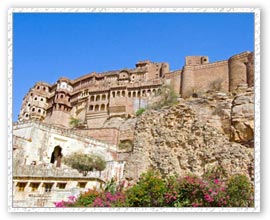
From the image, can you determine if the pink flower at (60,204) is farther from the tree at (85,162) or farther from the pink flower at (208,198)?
the tree at (85,162)

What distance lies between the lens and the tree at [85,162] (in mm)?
12430

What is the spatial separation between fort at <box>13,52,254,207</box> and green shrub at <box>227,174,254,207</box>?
2.51 metres

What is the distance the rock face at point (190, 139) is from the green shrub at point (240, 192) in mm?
688

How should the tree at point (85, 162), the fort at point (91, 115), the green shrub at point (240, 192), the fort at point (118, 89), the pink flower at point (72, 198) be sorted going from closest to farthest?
the green shrub at point (240, 192) < the pink flower at point (72, 198) < the fort at point (91, 115) < the tree at point (85, 162) < the fort at point (118, 89)

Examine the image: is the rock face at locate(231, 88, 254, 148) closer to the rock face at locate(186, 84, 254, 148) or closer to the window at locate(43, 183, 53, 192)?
the rock face at locate(186, 84, 254, 148)

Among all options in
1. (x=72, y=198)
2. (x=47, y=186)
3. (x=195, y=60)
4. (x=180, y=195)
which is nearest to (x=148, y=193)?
(x=180, y=195)

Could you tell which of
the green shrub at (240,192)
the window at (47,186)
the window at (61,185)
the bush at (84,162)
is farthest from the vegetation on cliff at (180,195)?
the bush at (84,162)

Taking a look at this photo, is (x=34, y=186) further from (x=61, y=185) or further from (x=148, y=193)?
(x=148, y=193)

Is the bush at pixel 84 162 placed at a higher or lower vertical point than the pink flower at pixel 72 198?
higher

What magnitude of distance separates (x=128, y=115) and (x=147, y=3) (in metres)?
15.6

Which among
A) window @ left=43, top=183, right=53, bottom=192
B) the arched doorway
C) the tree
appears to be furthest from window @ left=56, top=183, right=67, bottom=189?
the arched doorway

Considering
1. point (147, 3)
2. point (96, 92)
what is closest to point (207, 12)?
point (147, 3)

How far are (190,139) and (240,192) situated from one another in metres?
2.58

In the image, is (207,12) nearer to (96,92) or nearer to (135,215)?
(135,215)
